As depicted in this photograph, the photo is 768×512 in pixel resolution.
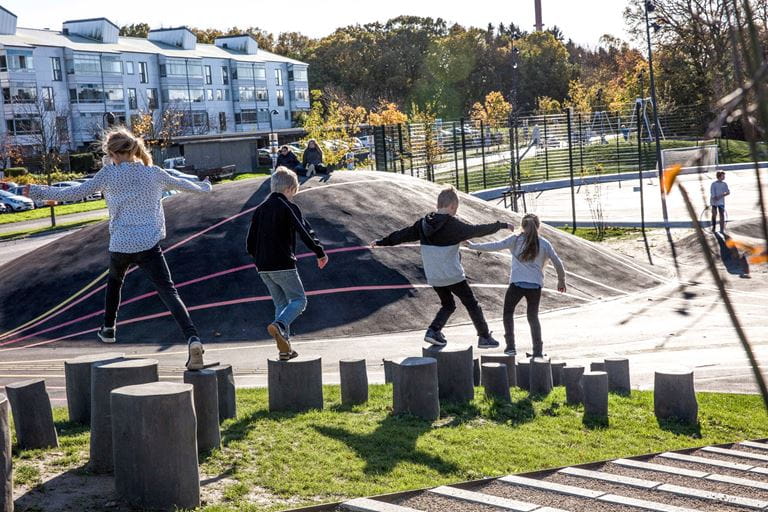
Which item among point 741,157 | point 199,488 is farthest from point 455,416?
point 741,157

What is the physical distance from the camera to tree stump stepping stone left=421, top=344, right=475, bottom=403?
10.0 metres

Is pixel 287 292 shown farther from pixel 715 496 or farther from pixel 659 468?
pixel 715 496

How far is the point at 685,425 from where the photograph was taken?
10.1 m

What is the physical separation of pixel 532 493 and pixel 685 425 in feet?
12.9

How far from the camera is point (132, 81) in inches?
3386

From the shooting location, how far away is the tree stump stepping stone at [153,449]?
6.21m

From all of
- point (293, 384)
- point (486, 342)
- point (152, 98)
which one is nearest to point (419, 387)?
point (293, 384)

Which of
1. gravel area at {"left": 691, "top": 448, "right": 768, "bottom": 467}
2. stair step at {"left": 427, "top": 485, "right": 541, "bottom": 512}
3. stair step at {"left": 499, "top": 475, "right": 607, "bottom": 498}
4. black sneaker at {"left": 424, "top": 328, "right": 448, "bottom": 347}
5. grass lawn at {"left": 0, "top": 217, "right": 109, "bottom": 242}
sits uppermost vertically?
grass lawn at {"left": 0, "top": 217, "right": 109, "bottom": 242}

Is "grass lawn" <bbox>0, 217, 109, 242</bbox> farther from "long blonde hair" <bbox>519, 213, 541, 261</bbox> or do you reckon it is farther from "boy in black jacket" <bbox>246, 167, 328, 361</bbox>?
"boy in black jacket" <bbox>246, 167, 328, 361</bbox>

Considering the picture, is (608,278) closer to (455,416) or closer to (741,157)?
(455,416)

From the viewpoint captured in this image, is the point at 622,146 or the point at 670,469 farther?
the point at 622,146

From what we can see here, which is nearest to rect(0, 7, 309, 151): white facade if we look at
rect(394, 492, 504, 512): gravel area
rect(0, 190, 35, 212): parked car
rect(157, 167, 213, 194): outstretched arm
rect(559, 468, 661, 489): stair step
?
rect(0, 190, 35, 212): parked car

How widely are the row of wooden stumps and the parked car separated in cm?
4294

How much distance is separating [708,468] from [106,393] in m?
4.64
